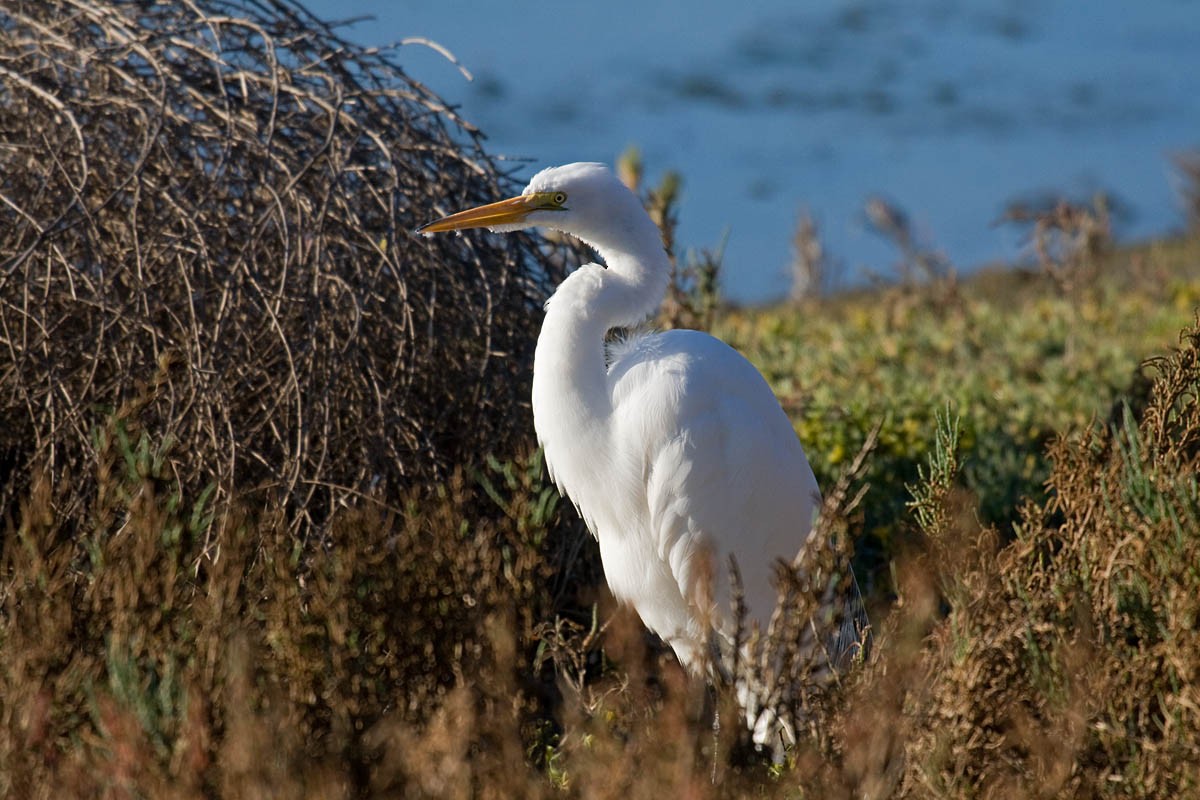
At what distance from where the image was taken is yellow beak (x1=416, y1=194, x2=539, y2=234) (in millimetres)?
2779

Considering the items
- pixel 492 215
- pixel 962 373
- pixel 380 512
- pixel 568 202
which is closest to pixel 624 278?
pixel 568 202

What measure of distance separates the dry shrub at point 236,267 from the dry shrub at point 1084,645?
141 centimetres

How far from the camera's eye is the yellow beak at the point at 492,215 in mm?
2779

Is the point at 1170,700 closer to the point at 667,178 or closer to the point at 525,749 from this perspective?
the point at 525,749

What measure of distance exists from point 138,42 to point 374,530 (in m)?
1.55

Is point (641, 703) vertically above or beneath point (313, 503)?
beneath

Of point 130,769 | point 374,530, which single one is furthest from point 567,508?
point 130,769

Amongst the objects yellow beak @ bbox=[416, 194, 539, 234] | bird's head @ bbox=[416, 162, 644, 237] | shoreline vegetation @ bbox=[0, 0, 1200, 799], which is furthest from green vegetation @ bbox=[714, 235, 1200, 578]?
yellow beak @ bbox=[416, 194, 539, 234]

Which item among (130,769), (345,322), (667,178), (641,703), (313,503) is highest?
(667,178)

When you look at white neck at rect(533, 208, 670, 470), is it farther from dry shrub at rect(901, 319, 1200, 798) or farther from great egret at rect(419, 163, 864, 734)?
dry shrub at rect(901, 319, 1200, 798)

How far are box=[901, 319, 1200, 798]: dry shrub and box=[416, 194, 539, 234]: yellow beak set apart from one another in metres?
1.13

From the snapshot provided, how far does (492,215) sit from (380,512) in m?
0.69

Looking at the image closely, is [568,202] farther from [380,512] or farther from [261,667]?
[261,667]

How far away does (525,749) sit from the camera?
7.08 ft
